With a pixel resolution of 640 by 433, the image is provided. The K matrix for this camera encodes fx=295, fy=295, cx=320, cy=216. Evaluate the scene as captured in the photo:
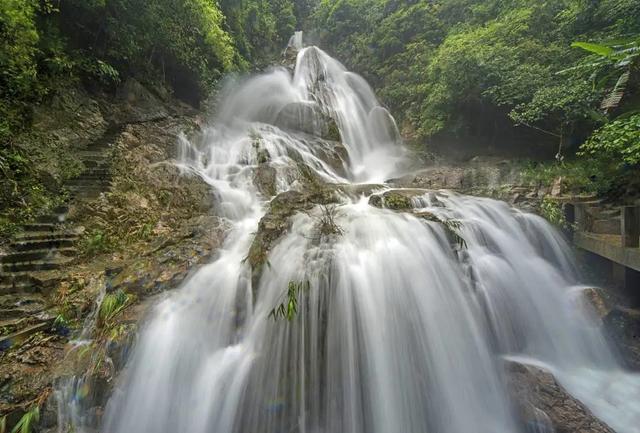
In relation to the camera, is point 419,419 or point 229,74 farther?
point 229,74

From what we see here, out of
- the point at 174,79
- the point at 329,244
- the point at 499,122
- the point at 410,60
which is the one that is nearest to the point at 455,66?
the point at 499,122

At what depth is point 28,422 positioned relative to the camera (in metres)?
3.05

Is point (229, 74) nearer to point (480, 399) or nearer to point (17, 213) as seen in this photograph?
point (17, 213)

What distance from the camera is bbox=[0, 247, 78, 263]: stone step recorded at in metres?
4.39

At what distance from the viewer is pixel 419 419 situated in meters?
3.72

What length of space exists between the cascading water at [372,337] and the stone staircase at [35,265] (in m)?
1.44

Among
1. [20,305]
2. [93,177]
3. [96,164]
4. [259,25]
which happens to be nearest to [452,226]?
[20,305]

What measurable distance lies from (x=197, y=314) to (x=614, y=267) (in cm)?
773

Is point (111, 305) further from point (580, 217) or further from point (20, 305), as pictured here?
point (580, 217)

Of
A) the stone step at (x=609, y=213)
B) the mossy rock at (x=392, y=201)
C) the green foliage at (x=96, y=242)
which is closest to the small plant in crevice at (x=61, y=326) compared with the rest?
the green foliage at (x=96, y=242)

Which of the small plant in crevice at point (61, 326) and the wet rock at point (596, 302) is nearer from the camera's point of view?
the small plant in crevice at point (61, 326)

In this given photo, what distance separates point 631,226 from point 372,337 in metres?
4.54

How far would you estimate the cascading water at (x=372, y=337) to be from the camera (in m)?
3.72

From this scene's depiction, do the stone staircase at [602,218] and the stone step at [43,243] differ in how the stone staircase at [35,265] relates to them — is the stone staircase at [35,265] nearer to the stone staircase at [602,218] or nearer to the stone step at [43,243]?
the stone step at [43,243]
